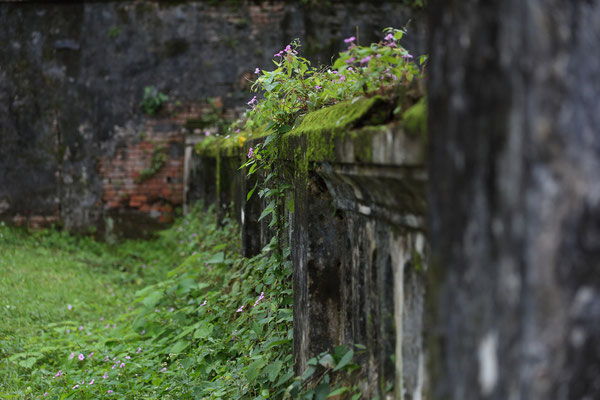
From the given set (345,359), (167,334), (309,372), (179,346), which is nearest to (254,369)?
(309,372)

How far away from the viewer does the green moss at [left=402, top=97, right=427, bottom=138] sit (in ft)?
4.61

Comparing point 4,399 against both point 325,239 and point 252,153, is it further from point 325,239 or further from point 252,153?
point 325,239

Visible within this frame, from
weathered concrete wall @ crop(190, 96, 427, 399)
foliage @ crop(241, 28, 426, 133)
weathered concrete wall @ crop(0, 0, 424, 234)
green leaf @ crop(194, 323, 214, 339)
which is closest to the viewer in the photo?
weathered concrete wall @ crop(190, 96, 427, 399)

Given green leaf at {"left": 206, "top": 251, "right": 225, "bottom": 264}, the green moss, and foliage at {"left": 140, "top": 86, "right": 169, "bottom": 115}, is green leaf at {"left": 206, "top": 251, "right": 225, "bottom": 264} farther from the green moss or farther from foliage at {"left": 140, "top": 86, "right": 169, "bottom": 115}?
foliage at {"left": 140, "top": 86, "right": 169, "bottom": 115}

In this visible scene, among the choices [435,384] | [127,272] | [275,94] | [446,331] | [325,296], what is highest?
[275,94]

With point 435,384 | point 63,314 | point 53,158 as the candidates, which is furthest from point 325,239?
point 53,158

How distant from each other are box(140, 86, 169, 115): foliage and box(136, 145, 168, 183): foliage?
594 millimetres

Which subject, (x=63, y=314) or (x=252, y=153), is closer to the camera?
(x=252, y=153)

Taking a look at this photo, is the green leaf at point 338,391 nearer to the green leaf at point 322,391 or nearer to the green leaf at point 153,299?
the green leaf at point 322,391

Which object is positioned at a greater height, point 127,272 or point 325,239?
point 325,239

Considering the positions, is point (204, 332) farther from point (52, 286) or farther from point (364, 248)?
point (52, 286)

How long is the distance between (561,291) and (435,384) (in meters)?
0.30

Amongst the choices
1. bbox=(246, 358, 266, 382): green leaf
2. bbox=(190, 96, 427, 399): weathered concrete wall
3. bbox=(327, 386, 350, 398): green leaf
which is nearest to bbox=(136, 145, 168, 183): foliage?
bbox=(190, 96, 427, 399): weathered concrete wall

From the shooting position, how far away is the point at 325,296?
2.74m
